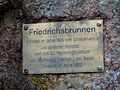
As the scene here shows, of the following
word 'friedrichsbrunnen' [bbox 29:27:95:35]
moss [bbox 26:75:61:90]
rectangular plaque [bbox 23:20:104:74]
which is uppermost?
word 'friedrichsbrunnen' [bbox 29:27:95:35]

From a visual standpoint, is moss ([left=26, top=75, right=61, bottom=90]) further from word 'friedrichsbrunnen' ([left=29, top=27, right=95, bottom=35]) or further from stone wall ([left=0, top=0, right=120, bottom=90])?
word 'friedrichsbrunnen' ([left=29, top=27, right=95, bottom=35])

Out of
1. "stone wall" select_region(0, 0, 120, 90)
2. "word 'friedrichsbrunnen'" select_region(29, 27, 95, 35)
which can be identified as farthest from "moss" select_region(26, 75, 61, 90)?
"word 'friedrichsbrunnen'" select_region(29, 27, 95, 35)

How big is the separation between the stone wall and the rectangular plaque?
0.03 meters

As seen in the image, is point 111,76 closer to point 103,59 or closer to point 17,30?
point 103,59

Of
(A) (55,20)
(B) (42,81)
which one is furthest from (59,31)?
(B) (42,81)

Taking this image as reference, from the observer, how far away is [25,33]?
2.18 meters

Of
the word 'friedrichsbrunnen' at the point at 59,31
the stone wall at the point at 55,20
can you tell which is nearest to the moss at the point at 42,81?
the stone wall at the point at 55,20

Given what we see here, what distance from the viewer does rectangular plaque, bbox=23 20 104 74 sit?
81.4 inches

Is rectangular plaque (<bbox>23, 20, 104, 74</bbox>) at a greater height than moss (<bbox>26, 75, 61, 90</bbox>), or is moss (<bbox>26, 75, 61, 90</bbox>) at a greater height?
rectangular plaque (<bbox>23, 20, 104, 74</bbox>)

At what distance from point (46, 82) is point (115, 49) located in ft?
1.46

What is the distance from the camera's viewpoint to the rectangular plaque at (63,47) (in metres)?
2.07

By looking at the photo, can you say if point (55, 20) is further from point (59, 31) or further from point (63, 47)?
point (63, 47)

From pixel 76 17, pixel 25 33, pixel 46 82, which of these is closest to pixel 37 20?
pixel 25 33

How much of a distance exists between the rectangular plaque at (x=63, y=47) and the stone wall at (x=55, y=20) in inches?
1.3
